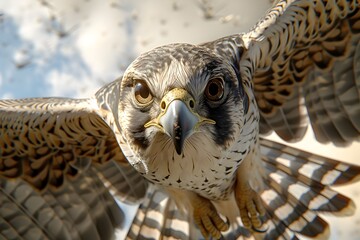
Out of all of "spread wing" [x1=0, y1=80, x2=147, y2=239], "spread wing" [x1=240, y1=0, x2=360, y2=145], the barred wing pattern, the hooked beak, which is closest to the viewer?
the hooked beak

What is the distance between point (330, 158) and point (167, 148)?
2470mm

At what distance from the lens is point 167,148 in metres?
4.45

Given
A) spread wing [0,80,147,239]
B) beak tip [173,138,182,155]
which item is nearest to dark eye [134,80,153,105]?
beak tip [173,138,182,155]

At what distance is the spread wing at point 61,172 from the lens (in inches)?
222

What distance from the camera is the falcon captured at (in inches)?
171

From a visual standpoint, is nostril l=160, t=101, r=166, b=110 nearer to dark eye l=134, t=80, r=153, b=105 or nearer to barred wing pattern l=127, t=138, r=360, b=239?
dark eye l=134, t=80, r=153, b=105

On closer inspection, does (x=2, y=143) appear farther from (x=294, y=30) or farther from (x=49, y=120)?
(x=294, y=30)

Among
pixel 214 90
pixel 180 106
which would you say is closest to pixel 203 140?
pixel 214 90

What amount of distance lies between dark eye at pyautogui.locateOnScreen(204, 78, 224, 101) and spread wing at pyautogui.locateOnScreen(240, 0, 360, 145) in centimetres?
77

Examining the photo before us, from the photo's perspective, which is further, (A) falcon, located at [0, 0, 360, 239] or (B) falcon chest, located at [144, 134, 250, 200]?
(B) falcon chest, located at [144, 134, 250, 200]

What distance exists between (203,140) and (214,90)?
294mm

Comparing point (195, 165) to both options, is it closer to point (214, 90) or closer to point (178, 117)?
point (214, 90)

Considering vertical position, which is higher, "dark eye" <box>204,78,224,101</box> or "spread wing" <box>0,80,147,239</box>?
"dark eye" <box>204,78,224,101</box>

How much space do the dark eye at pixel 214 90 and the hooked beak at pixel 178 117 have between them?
4.9 inches
